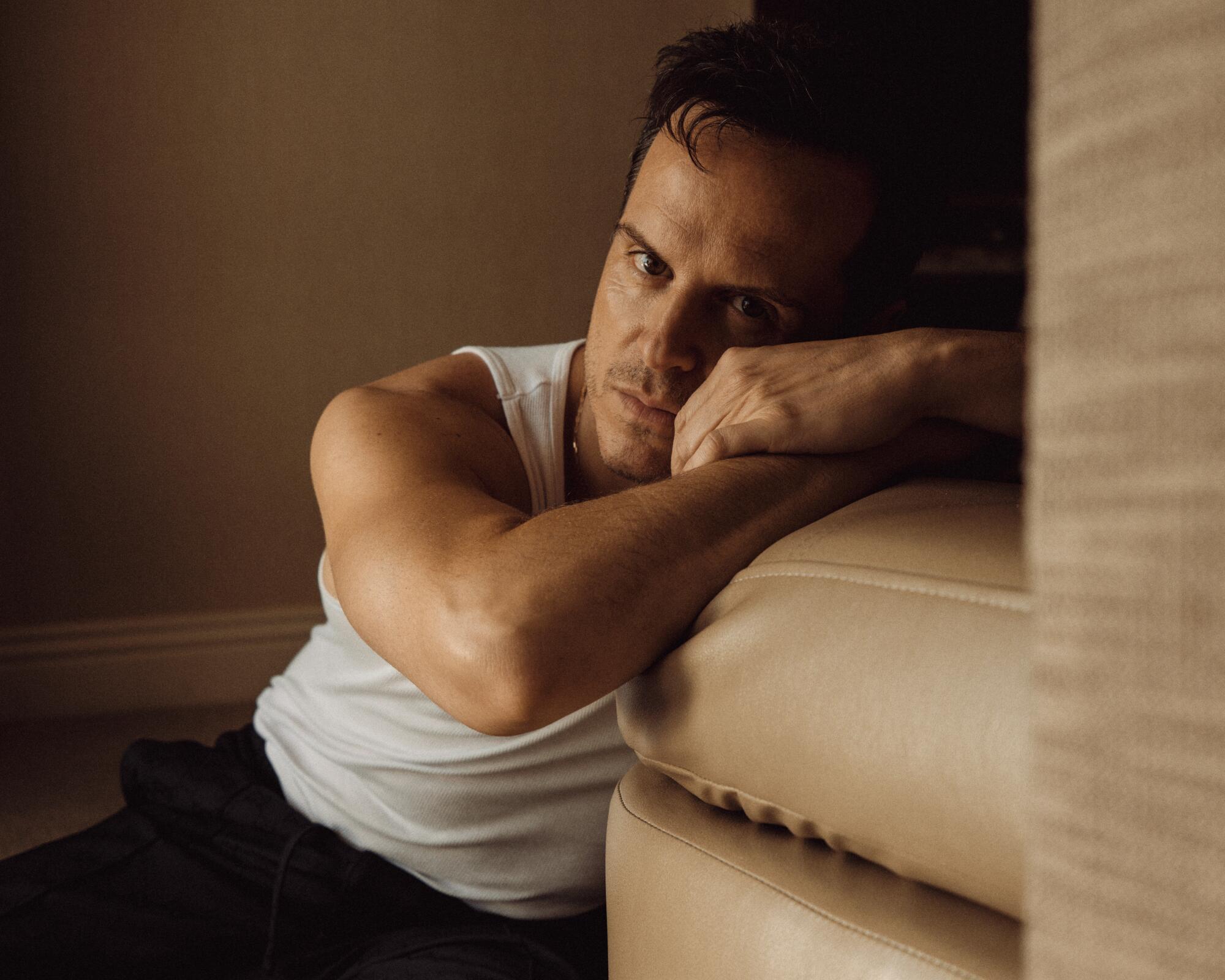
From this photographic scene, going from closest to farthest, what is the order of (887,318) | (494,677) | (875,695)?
(875,695) < (494,677) < (887,318)

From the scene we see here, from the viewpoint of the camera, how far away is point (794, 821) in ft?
1.82

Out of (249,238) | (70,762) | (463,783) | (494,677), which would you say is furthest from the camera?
(249,238)

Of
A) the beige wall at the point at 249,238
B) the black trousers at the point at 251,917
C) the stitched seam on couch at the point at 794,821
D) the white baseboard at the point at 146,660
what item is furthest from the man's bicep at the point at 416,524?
the white baseboard at the point at 146,660

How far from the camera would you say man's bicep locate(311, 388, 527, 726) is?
2.17 feet

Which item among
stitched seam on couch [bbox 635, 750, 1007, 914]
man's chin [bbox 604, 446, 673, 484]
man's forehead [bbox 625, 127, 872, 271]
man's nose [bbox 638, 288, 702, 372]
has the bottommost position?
stitched seam on couch [bbox 635, 750, 1007, 914]

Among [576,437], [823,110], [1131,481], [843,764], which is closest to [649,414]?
[576,437]

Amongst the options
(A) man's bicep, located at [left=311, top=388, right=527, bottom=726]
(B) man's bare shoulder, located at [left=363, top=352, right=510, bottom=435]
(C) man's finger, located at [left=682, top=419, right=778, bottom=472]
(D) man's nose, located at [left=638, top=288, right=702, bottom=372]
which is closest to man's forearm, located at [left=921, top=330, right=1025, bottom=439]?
(C) man's finger, located at [left=682, top=419, right=778, bottom=472]

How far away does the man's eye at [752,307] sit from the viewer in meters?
1.15

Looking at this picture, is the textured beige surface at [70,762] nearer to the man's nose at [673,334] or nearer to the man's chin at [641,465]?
the man's chin at [641,465]

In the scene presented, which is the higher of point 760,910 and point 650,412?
point 650,412

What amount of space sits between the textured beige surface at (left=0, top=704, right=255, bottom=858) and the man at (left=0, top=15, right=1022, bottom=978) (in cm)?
61

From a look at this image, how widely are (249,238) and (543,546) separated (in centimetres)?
188

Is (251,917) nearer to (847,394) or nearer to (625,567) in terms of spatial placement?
(625,567)

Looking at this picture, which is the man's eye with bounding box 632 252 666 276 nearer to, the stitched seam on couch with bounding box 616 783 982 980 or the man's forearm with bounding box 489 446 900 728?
the man's forearm with bounding box 489 446 900 728
